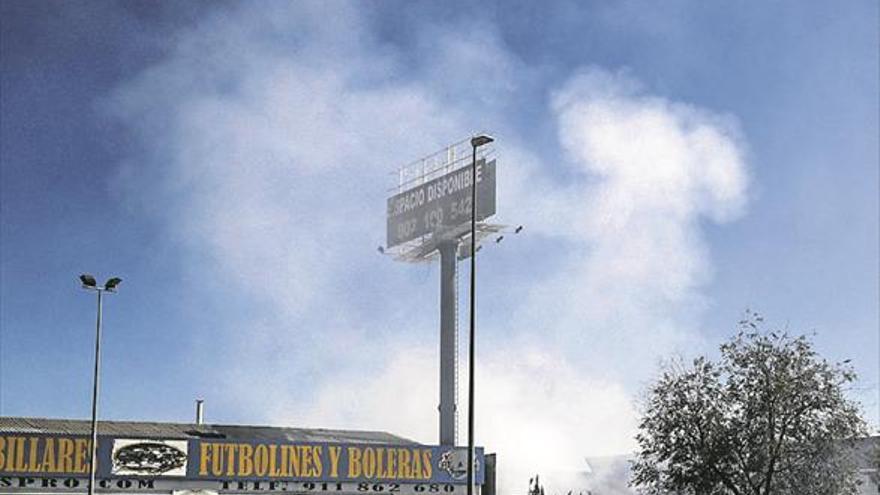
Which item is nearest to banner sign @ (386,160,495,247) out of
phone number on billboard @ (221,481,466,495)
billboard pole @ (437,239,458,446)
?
billboard pole @ (437,239,458,446)

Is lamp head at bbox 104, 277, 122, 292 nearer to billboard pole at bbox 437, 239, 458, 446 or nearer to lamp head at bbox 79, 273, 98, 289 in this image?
lamp head at bbox 79, 273, 98, 289

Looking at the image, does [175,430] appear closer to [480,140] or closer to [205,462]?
[205,462]

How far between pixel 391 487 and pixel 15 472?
1802 centimetres

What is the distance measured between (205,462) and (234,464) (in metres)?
1.40

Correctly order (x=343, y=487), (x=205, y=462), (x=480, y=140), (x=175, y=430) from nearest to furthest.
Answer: (x=480, y=140) < (x=205, y=462) < (x=343, y=487) < (x=175, y=430)

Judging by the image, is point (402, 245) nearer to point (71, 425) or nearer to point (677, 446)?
point (71, 425)

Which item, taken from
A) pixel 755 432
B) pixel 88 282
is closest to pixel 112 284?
pixel 88 282

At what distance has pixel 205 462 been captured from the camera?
54812 millimetres

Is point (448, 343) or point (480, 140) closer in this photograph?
point (480, 140)

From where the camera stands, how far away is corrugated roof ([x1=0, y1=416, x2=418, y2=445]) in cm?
5841

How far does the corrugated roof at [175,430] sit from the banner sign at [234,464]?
1823 mm

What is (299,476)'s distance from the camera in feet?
187

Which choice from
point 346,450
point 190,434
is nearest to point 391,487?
point 346,450

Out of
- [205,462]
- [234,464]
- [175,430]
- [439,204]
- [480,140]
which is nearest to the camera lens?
[480,140]
